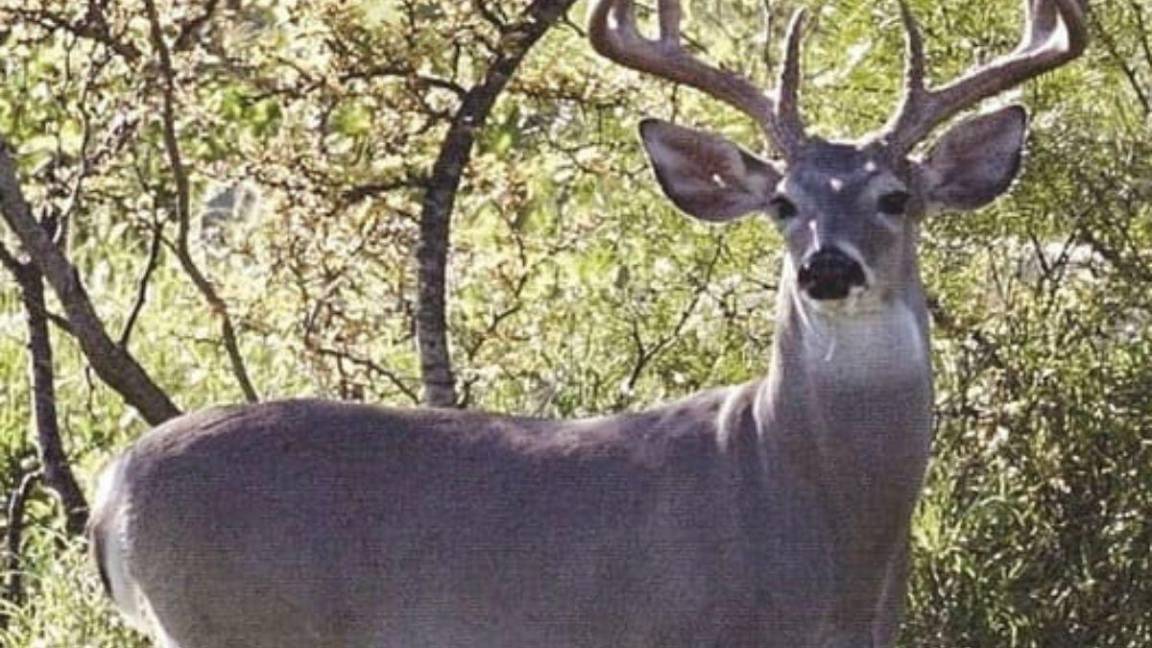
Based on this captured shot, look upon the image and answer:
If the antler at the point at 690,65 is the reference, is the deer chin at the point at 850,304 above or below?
below

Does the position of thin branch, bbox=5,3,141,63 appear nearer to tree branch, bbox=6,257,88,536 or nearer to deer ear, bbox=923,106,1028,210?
tree branch, bbox=6,257,88,536

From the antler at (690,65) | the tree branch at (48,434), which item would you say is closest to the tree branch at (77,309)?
the tree branch at (48,434)

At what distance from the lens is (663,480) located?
7.02 metres

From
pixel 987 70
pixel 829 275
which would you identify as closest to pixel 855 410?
pixel 829 275

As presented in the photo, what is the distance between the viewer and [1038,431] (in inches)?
344

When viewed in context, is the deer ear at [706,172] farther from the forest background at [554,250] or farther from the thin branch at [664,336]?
the thin branch at [664,336]

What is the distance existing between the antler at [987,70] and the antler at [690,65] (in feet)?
0.67

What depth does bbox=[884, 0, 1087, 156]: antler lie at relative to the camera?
23.3ft

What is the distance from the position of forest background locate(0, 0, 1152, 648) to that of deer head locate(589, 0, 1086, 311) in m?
1.25

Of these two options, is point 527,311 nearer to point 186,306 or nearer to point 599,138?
point 599,138

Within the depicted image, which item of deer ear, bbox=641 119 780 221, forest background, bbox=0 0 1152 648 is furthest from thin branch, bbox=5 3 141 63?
deer ear, bbox=641 119 780 221

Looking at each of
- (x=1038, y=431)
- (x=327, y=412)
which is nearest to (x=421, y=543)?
(x=327, y=412)

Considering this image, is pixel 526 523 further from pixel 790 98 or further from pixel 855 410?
pixel 790 98

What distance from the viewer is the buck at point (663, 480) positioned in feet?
22.4
